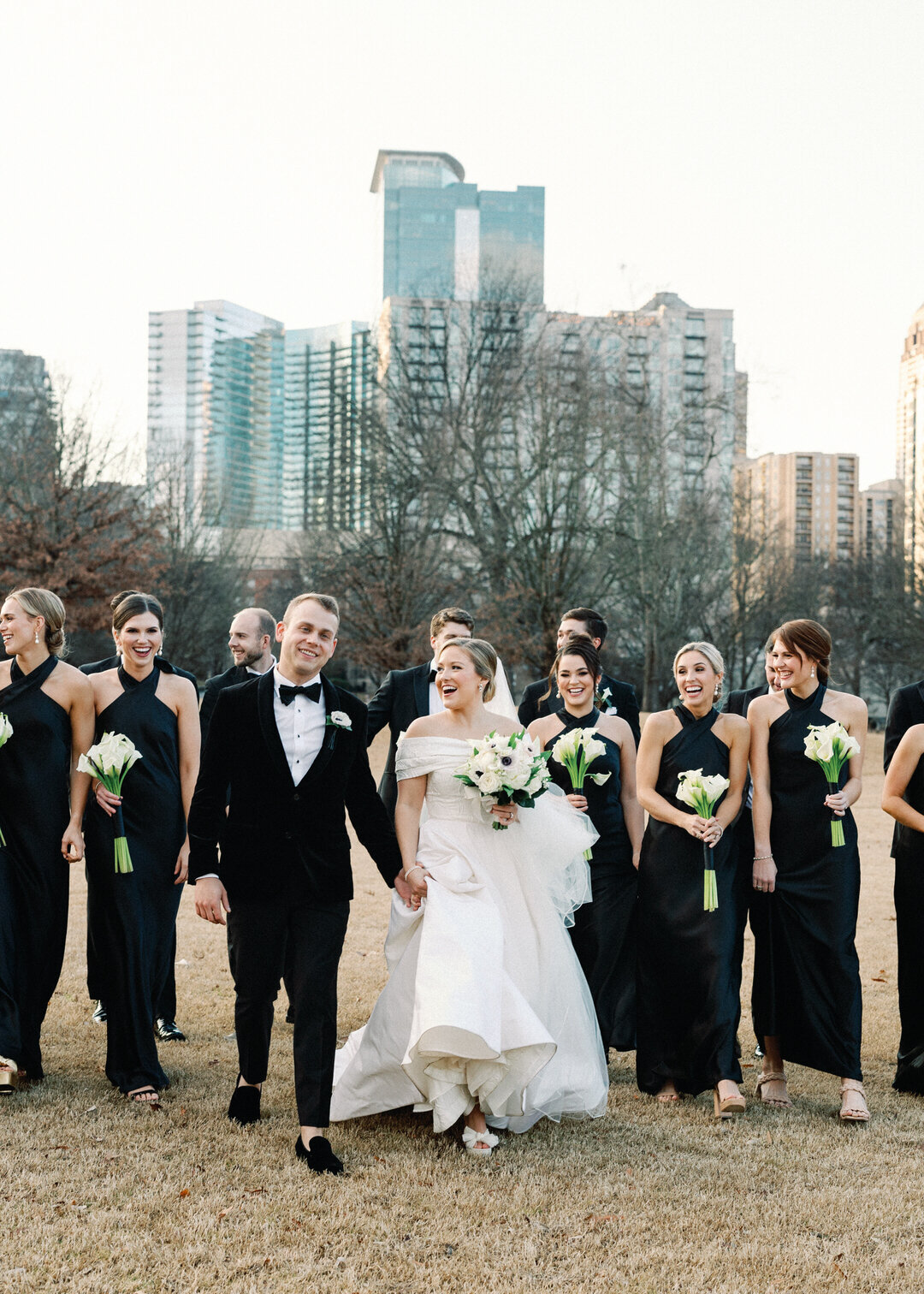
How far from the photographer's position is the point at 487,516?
34312mm

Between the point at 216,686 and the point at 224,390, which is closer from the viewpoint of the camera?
the point at 216,686

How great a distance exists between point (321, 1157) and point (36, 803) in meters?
2.33

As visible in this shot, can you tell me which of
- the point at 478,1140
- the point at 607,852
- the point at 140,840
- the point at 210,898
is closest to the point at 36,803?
the point at 140,840

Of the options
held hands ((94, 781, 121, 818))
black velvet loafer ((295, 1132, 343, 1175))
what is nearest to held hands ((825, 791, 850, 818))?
black velvet loafer ((295, 1132, 343, 1175))

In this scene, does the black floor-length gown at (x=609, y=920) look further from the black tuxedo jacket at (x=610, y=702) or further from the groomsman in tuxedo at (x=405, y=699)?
the groomsman in tuxedo at (x=405, y=699)

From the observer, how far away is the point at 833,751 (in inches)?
219

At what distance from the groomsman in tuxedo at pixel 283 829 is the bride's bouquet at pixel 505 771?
0.55m

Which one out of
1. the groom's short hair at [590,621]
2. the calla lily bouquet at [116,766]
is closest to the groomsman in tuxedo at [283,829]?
the calla lily bouquet at [116,766]

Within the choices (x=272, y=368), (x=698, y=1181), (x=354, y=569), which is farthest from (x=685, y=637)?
(x=272, y=368)

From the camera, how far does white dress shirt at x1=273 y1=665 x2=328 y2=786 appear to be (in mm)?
4738

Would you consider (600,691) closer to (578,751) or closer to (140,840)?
(578,751)

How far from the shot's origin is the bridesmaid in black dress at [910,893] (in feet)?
19.5

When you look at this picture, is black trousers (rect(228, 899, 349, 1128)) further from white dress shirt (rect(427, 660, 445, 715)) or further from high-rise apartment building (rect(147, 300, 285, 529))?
high-rise apartment building (rect(147, 300, 285, 529))

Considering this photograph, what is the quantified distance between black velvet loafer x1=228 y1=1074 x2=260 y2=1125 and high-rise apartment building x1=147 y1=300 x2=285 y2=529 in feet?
209
